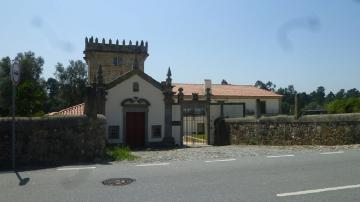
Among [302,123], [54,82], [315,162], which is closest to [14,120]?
[315,162]

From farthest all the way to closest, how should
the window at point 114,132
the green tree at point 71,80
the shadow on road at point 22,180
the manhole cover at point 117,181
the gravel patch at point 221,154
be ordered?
the green tree at point 71,80, the window at point 114,132, the gravel patch at point 221,154, the shadow on road at point 22,180, the manhole cover at point 117,181

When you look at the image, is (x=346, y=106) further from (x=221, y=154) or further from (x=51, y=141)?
(x=51, y=141)

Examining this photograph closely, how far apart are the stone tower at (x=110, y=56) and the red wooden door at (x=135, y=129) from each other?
22481 millimetres

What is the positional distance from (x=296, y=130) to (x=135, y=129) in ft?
32.2

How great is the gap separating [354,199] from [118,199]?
378cm

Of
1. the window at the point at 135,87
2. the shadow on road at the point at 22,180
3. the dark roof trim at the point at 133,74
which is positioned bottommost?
the shadow on road at the point at 22,180

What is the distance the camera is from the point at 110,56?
4806cm

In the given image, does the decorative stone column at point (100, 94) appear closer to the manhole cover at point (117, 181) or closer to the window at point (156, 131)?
the window at point (156, 131)

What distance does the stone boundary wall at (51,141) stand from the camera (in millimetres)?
11406

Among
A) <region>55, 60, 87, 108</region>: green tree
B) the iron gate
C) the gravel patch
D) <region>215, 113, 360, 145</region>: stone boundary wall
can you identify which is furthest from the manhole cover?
<region>55, 60, 87, 108</region>: green tree

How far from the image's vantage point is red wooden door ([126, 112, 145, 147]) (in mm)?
24516

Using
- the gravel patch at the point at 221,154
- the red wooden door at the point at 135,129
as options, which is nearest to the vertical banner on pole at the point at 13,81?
the gravel patch at the point at 221,154

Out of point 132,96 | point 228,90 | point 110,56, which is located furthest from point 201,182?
point 228,90

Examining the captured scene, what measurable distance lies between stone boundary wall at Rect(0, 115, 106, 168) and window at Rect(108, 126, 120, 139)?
1066cm
